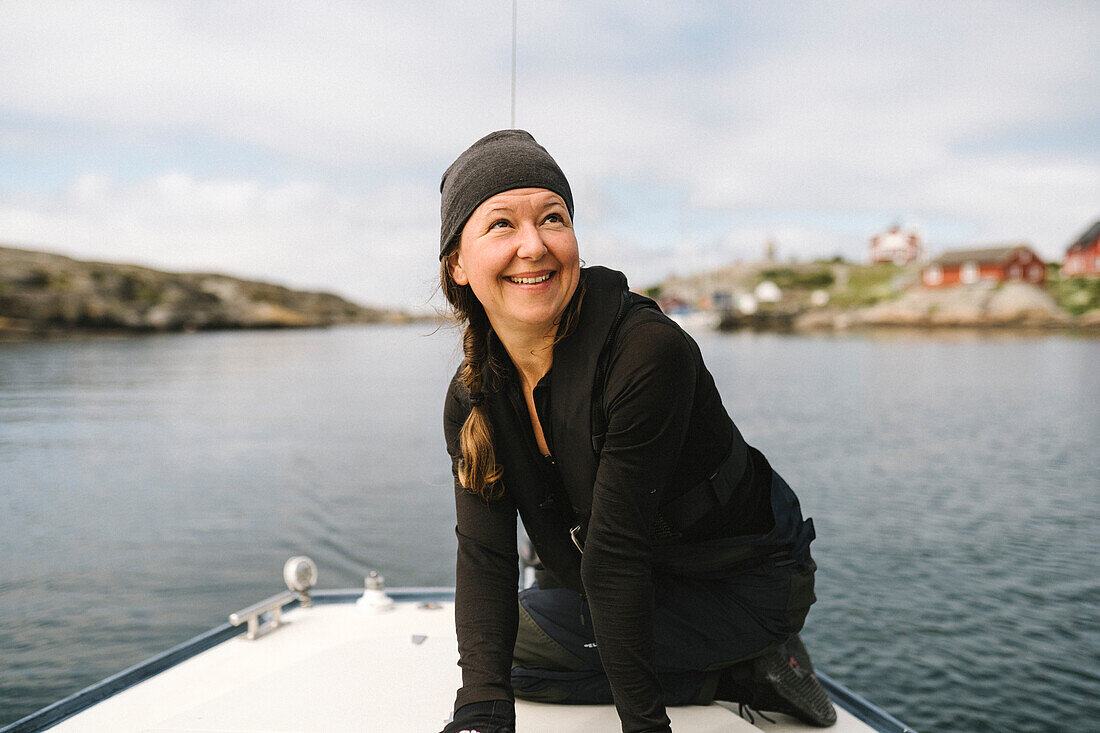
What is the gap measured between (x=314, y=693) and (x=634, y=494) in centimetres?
120

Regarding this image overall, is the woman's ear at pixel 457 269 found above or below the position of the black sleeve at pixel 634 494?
above

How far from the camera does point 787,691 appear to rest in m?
2.07

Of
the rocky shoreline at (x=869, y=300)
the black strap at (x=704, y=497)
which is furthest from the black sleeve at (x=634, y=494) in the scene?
the rocky shoreline at (x=869, y=300)

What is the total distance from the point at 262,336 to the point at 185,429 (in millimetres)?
61521

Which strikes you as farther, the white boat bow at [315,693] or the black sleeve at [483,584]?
the white boat bow at [315,693]

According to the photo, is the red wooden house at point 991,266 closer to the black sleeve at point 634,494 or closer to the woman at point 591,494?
the woman at point 591,494

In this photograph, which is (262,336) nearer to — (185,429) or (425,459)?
(185,429)

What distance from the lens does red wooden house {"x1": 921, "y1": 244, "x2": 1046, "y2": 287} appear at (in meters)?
62.0

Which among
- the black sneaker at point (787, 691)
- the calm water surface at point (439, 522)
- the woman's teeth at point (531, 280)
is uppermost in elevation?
the woman's teeth at point (531, 280)

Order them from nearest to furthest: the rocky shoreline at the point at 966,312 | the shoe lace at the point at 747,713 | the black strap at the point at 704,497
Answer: the black strap at the point at 704,497
the shoe lace at the point at 747,713
the rocky shoreline at the point at 966,312

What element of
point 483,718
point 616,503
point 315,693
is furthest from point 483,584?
point 315,693

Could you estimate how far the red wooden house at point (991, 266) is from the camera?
203ft

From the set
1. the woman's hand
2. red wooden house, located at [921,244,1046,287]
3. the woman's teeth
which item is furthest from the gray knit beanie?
red wooden house, located at [921,244,1046,287]

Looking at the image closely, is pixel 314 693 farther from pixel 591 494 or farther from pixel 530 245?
pixel 530 245
